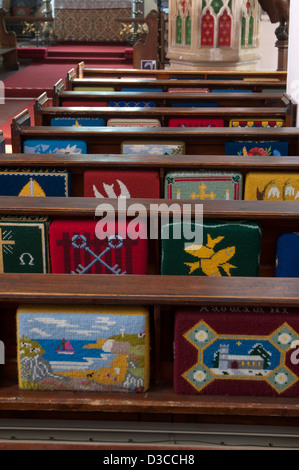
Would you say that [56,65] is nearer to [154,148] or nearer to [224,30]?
[224,30]

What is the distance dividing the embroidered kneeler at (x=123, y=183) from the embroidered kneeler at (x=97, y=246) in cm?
64

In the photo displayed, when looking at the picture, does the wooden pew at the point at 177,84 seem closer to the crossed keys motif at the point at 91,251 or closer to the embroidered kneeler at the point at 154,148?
the embroidered kneeler at the point at 154,148

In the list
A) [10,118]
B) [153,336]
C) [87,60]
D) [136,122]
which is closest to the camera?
[153,336]

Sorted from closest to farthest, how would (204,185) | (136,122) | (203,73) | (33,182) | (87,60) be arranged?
1. (204,185)
2. (33,182)
3. (136,122)
4. (203,73)
5. (87,60)

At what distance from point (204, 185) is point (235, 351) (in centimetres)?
129

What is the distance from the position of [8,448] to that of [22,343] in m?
0.24

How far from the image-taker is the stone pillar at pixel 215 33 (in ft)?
22.4

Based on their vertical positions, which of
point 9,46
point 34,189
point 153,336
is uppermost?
point 9,46

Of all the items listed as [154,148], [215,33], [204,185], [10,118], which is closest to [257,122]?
[154,148]

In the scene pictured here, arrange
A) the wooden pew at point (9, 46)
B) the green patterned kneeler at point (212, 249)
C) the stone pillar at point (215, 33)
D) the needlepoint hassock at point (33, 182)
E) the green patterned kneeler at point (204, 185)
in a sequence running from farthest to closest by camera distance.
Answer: the wooden pew at point (9, 46), the stone pillar at point (215, 33), the needlepoint hassock at point (33, 182), the green patterned kneeler at point (204, 185), the green patterned kneeler at point (212, 249)

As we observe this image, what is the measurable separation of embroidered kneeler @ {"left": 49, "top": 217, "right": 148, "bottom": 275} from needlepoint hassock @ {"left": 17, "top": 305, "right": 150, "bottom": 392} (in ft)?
2.03

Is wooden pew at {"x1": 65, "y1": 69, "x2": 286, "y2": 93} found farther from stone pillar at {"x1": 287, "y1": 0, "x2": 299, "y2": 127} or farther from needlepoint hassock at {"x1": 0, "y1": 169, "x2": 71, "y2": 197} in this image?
needlepoint hassock at {"x1": 0, "y1": 169, "x2": 71, "y2": 197}

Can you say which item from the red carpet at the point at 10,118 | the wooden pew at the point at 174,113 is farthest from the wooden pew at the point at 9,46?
the wooden pew at the point at 174,113

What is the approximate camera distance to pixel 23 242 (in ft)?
6.95
